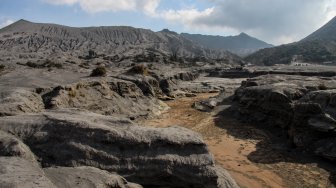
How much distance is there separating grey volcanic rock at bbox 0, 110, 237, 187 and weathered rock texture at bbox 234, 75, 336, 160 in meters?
9.32

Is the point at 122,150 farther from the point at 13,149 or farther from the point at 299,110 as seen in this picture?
the point at 299,110

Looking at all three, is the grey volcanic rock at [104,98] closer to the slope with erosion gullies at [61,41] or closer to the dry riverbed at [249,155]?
the dry riverbed at [249,155]

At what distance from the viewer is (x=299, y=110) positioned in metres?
21.4

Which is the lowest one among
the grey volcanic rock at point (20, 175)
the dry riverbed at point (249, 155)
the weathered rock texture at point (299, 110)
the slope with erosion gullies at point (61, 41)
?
the dry riverbed at point (249, 155)

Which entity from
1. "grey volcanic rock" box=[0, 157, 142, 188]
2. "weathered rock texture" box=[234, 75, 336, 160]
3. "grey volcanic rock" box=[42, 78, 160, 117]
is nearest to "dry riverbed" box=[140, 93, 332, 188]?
"weathered rock texture" box=[234, 75, 336, 160]

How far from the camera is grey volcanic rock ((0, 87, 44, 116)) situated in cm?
1629

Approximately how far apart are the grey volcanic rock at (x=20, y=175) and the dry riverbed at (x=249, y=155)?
8772 mm

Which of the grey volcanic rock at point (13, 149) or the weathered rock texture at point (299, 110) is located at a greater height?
the grey volcanic rock at point (13, 149)

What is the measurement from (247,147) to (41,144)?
42.3ft

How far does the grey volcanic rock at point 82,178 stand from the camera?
879cm

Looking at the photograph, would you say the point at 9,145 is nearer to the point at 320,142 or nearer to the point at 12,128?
the point at 12,128

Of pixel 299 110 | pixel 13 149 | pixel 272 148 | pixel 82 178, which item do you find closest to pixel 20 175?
pixel 82 178

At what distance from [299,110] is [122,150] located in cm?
1314

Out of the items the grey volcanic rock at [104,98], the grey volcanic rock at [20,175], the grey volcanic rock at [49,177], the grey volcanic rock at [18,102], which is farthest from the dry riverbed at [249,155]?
the grey volcanic rock at [20,175]
